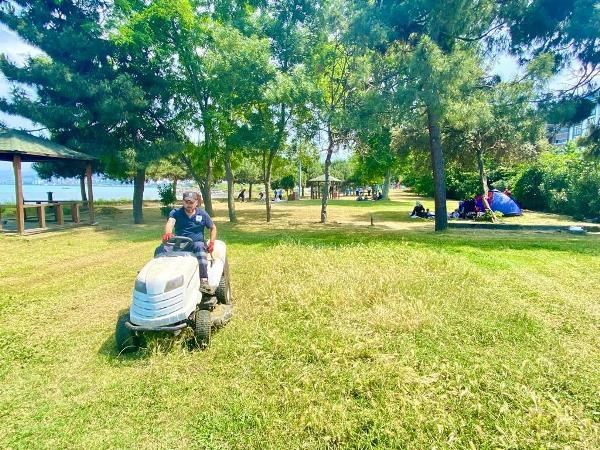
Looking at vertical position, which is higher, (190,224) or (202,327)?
(190,224)

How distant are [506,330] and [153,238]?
10035 mm

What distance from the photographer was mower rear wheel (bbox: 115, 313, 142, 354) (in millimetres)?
3465

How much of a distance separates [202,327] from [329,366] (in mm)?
1353

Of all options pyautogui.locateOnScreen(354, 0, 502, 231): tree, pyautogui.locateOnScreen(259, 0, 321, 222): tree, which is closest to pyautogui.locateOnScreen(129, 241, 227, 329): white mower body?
pyautogui.locateOnScreen(354, 0, 502, 231): tree

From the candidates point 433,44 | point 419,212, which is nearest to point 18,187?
point 433,44

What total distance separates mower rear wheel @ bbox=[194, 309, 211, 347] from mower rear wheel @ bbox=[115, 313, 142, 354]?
652mm

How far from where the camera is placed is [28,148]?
36.6ft

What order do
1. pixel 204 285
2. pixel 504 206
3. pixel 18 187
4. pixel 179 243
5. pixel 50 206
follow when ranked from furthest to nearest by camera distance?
1. pixel 504 206
2. pixel 50 206
3. pixel 18 187
4. pixel 179 243
5. pixel 204 285

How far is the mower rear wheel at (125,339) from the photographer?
346 cm

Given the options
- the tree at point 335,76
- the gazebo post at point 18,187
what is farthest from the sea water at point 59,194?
the tree at point 335,76

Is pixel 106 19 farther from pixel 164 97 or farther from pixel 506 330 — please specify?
pixel 506 330

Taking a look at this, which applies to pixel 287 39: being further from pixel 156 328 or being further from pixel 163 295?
pixel 156 328

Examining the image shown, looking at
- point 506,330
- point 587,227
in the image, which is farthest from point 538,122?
point 506,330

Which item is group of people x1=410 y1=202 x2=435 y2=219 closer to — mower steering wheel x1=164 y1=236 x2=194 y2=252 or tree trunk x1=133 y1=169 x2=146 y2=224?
tree trunk x1=133 y1=169 x2=146 y2=224
